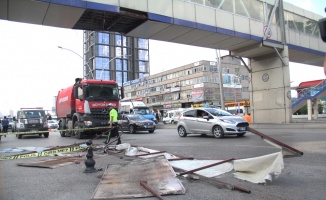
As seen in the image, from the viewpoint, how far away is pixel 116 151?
1036 centimetres

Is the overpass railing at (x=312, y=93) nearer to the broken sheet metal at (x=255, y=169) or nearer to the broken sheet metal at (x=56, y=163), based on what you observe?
the broken sheet metal at (x=255, y=169)

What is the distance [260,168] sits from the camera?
5.70 m

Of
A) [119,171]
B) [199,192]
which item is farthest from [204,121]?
[199,192]

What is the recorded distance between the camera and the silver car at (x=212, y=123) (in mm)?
14742

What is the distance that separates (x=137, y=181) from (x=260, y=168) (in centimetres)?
238

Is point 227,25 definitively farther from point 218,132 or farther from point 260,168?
point 260,168

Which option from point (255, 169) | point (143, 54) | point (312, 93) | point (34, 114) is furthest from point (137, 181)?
point (143, 54)

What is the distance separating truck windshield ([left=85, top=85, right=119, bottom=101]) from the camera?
16.9 m

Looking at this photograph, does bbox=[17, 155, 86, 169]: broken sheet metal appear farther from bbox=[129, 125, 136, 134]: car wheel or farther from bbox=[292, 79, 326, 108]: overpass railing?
bbox=[292, 79, 326, 108]: overpass railing

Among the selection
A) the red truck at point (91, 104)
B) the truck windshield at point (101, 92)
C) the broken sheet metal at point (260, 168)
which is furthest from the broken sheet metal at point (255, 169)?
the truck windshield at point (101, 92)

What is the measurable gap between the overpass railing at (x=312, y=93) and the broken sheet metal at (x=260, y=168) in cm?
2704

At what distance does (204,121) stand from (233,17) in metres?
8.20

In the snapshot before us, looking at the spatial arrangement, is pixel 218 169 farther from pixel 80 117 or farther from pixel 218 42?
pixel 218 42

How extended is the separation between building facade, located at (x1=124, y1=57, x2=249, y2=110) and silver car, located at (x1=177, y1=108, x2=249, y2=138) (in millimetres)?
52528
